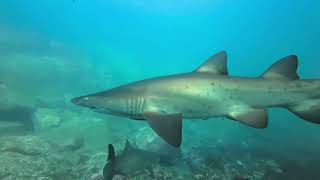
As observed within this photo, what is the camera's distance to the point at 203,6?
133 metres

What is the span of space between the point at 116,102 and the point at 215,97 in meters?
1.49

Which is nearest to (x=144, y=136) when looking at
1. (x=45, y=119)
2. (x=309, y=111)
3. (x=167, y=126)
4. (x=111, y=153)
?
(x=45, y=119)

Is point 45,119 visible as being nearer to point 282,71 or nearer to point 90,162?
point 90,162

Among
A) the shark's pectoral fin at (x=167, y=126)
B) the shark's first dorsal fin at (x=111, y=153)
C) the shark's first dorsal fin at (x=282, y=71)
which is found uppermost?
the shark's first dorsal fin at (x=282, y=71)

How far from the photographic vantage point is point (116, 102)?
5.12 meters

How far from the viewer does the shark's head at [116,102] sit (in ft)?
16.8

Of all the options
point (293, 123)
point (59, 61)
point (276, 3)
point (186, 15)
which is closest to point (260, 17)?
point (276, 3)

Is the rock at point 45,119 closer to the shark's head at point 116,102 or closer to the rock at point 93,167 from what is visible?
the rock at point 93,167

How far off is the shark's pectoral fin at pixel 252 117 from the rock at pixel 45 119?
12.6 metres

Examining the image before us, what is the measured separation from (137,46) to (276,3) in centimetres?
10817

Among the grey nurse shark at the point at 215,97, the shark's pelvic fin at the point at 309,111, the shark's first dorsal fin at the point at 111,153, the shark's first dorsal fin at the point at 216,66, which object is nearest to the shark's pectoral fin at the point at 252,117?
the grey nurse shark at the point at 215,97

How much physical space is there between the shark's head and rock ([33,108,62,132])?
11.8m

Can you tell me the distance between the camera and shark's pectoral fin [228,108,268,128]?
5336mm

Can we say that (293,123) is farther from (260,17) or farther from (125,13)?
(125,13)
